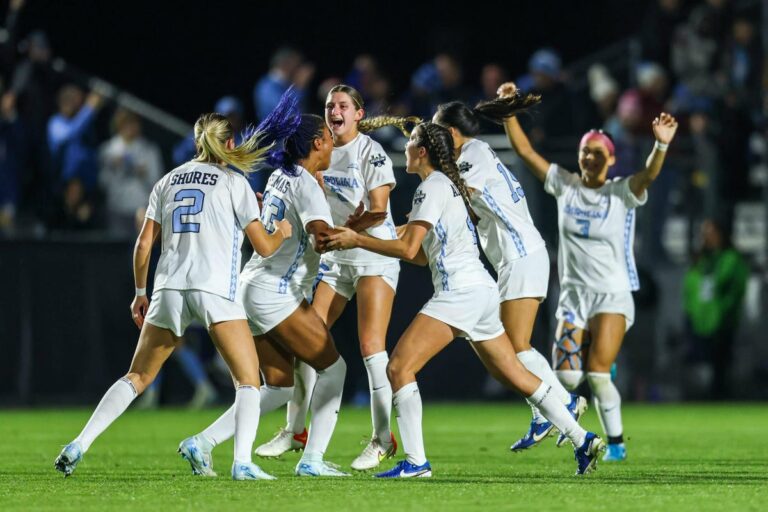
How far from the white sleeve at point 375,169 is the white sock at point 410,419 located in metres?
1.58

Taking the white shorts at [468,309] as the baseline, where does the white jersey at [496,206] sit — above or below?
above

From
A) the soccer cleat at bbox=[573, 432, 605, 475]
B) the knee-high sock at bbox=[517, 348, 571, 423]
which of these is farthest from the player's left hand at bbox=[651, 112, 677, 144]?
the soccer cleat at bbox=[573, 432, 605, 475]

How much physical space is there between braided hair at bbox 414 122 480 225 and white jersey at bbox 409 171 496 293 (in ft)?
0.18

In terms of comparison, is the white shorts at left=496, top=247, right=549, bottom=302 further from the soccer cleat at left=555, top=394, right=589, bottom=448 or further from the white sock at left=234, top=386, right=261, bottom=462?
the white sock at left=234, top=386, right=261, bottom=462

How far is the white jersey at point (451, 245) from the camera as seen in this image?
8508mm

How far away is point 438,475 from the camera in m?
8.77

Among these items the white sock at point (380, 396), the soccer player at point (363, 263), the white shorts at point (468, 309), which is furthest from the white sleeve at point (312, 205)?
the white sock at point (380, 396)

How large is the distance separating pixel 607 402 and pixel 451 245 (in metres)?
2.29

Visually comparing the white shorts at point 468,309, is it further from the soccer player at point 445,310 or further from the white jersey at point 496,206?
the white jersey at point 496,206

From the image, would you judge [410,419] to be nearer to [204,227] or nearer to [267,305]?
[267,305]

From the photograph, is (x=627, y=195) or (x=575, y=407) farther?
(x=627, y=195)

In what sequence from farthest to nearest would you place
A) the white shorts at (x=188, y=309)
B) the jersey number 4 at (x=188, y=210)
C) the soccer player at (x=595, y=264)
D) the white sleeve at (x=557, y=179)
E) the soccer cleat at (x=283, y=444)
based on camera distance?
the white sleeve at (x=557, y=179) < the soccer player at (x=595, y=264) < the soccer cleat at (x=283, y=444) < the jersey number 4 at (x=188, y=210) < the white shorts at (x=188, y=309)

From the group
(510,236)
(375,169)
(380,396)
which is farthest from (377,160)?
(380,396)

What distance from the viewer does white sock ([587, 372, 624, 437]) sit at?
10227 mm
